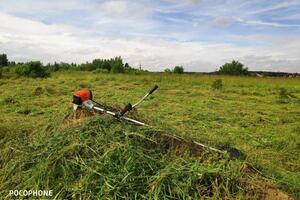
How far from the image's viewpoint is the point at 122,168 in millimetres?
2781

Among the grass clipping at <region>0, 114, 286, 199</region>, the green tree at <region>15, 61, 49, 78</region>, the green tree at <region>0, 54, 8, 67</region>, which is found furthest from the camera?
the green tree at <region>0, 54, 8, 67</region>

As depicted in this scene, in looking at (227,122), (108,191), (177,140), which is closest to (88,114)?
(177,140)

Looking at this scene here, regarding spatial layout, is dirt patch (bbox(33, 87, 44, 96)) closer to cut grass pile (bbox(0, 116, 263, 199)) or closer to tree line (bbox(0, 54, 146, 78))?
cut grass pile (bbox(0, 116, 263, 199))

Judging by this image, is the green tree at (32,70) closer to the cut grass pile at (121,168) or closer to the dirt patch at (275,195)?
the cut grass pile at (121,168)

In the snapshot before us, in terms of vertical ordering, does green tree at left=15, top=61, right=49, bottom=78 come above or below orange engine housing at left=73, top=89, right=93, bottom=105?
below

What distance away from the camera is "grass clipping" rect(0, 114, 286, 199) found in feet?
8.71

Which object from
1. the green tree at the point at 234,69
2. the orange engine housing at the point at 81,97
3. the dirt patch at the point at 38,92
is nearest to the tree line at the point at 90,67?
the green tree at the point at 234,69

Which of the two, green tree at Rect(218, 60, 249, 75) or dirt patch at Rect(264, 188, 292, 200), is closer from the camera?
dirt patch at Rect(264, 188, 292, 200)

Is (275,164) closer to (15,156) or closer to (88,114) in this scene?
(88,114)

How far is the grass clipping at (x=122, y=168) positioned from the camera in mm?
2654

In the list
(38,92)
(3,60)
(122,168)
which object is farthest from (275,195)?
(3,60)

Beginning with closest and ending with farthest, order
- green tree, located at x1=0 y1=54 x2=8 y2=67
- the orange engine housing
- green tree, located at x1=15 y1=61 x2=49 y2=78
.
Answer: the orange engine housing → green tree, located at x1=15 y1=61 x2=49 y2=78 → green tree, located at x1=0 y1=54 x2=8 y2=67

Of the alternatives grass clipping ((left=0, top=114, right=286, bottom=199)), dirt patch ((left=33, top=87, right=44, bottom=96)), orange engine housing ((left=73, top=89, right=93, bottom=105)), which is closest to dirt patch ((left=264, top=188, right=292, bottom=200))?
grass clipping ((left=0, top=114, right=286, bottom=199))

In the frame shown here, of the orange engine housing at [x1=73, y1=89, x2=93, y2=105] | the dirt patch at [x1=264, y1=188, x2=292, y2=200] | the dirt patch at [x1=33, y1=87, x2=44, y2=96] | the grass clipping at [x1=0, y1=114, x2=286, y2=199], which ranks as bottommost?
the dirt patch at [x1=33, y1=87, x2=44, y2=96]
